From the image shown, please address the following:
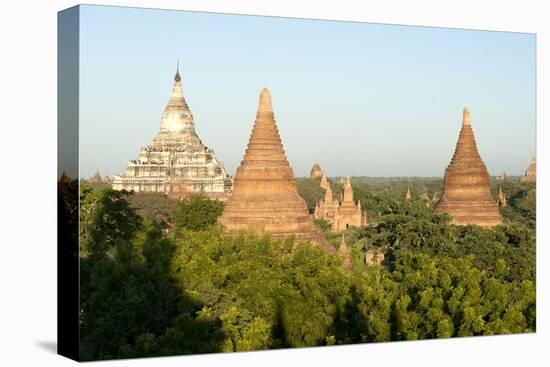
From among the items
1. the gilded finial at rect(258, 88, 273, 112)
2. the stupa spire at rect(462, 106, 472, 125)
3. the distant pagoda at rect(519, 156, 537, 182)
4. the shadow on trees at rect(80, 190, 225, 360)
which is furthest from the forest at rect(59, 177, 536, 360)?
the gilded finial at rect(258, 88, 273, 112)

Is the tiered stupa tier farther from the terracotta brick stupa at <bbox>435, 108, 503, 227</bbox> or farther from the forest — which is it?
the terracotta brick stupa at <bbox>435, 108, 503, 227</bbox>

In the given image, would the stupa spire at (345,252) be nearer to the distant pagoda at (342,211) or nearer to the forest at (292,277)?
the forest at (292,277)

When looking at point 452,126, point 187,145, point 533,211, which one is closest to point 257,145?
point 187,145

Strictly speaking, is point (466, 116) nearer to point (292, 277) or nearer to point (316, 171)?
point (316, 171)

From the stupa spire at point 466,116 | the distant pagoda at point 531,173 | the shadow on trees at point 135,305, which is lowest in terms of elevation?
the shadow on trees at point 135,305

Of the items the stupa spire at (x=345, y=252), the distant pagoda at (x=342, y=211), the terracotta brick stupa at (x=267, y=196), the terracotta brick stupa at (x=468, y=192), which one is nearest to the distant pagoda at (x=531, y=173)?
the terracotta brick stupa at (x=468, y=192)

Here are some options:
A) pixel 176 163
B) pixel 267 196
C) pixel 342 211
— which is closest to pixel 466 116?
pixel 342 211

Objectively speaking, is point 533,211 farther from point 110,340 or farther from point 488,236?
point 110,340
